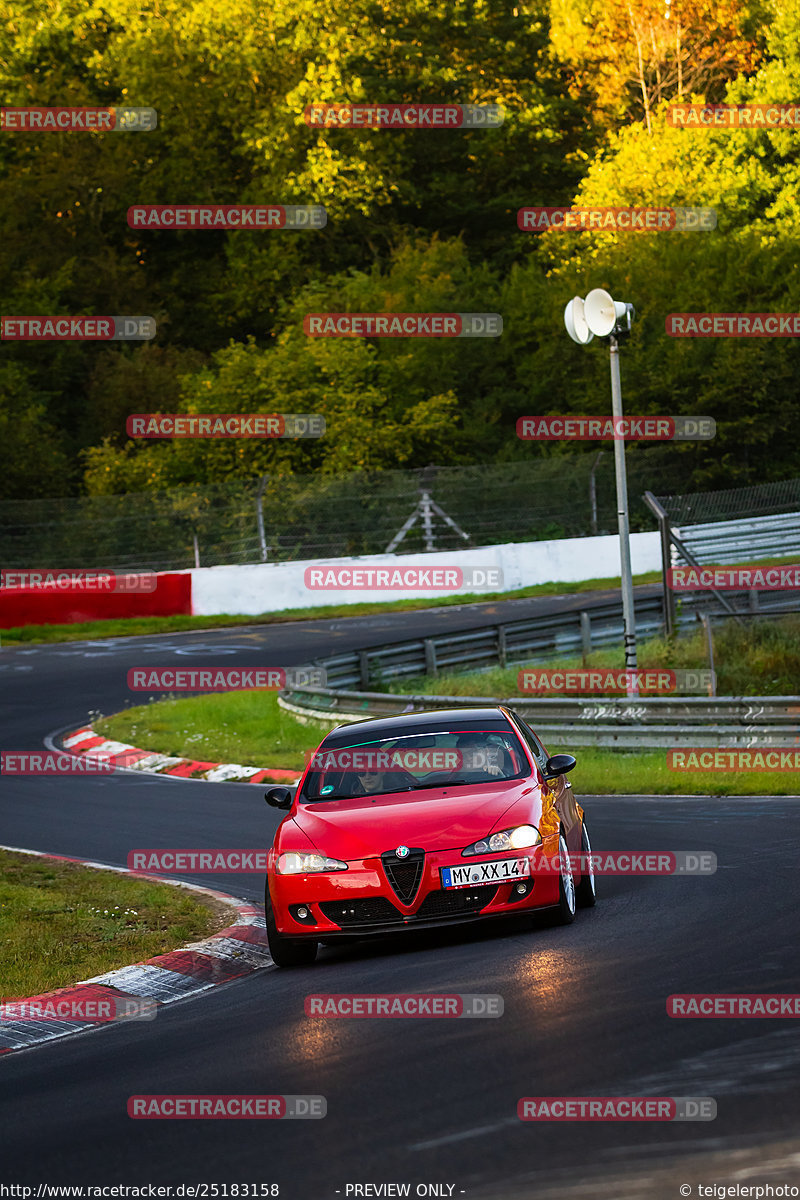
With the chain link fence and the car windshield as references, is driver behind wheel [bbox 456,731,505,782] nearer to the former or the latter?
the car windshield

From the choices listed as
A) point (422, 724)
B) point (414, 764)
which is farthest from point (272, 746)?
point (414, 764)

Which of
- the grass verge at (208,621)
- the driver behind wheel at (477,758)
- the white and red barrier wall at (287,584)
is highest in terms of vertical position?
the white and red barrier wall at (287,584)

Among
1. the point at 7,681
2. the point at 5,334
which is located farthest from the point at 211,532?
the point at 5,334

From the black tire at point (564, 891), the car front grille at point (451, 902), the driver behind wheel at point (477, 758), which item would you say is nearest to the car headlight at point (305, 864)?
the car front grille at point (451, 902)

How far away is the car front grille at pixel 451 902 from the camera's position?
28.6 ft

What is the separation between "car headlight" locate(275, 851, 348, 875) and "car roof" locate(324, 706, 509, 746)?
1262 millimetres

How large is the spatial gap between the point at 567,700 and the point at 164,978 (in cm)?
921

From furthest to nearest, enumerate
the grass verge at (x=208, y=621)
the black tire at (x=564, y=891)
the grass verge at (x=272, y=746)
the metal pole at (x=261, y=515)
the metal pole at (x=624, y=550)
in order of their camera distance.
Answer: the metal pole at (x=261, y=515)
the grass verge at (x=208, y=621)
the metal pole at (x=624, y=550)
the grass verge at (x=272, y=746)
the black tire at (x=564, y=891)

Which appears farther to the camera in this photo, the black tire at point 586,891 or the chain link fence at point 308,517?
the chain link fence at point 308,517

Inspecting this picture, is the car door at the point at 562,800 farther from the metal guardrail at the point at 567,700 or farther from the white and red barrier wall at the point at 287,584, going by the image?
the white and red barrier wall at the point at 287,584

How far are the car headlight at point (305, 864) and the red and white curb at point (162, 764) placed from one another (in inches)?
321

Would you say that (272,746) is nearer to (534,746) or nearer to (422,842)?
(534,746)

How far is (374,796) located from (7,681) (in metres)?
17.9

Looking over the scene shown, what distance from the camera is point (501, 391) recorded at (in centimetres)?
5097
